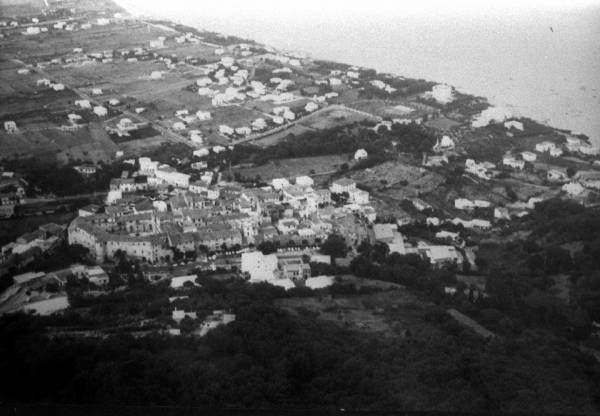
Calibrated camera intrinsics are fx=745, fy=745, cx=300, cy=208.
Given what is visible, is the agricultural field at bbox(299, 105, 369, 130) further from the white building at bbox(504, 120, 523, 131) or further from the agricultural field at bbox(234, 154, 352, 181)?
the white building at bbox(504, 120, 523, 131)

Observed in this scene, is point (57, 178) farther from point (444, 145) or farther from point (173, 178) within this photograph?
point (444, 145)

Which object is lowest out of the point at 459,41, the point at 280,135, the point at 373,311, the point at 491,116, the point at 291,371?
the point at 280,135

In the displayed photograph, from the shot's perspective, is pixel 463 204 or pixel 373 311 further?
pixel 463 204

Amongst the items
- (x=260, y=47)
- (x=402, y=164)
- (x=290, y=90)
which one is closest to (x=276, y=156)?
(x=402, y=164)

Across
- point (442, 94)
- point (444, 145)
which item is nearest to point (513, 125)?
point (444, 145)

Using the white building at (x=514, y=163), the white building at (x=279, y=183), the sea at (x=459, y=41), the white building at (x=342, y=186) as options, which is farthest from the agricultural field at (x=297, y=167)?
the sea at (x=459, y=41)

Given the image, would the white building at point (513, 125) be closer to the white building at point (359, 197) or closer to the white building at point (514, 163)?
the white building at point (514, 163)

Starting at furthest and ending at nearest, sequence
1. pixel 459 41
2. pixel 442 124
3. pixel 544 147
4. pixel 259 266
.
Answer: pixel 459 41
pixel 442 124
pixel 544 147
pixel 259 266

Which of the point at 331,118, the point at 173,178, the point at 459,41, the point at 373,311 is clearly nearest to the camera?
the point at 373,311
